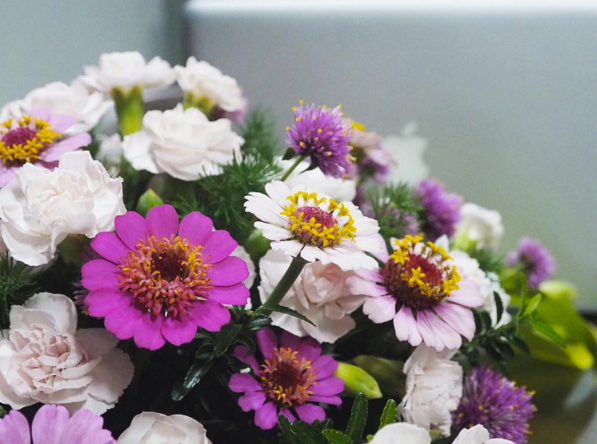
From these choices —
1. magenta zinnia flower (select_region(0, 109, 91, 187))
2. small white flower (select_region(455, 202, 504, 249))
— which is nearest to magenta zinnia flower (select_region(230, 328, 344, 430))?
magenta zinnia flower (select_region(0, 109, 91, 187))

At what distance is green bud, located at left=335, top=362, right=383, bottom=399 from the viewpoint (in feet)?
1.54

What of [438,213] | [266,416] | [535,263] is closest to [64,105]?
[266,416]

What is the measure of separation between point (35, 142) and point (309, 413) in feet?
1.14

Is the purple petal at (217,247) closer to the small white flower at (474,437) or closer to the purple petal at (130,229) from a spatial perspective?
the purple petal at (130,229)

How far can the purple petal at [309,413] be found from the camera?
17.0 inches

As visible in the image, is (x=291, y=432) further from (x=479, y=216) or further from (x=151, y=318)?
(x=479, y=216)

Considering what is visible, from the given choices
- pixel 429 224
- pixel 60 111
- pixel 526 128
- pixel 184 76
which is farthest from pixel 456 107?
pixel 60 111

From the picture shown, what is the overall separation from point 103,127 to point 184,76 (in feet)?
0.68

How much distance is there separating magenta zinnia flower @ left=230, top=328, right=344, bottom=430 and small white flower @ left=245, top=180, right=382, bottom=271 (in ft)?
0.33

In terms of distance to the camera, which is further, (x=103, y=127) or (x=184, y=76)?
(x=103, y=127)

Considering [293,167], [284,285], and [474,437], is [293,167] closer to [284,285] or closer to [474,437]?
[284,285]

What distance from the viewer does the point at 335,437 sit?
0.36 metres

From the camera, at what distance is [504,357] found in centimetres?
57

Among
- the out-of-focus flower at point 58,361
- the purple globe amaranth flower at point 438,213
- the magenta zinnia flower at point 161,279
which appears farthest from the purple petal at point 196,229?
the purple globe amaranth flower at point 438,213
